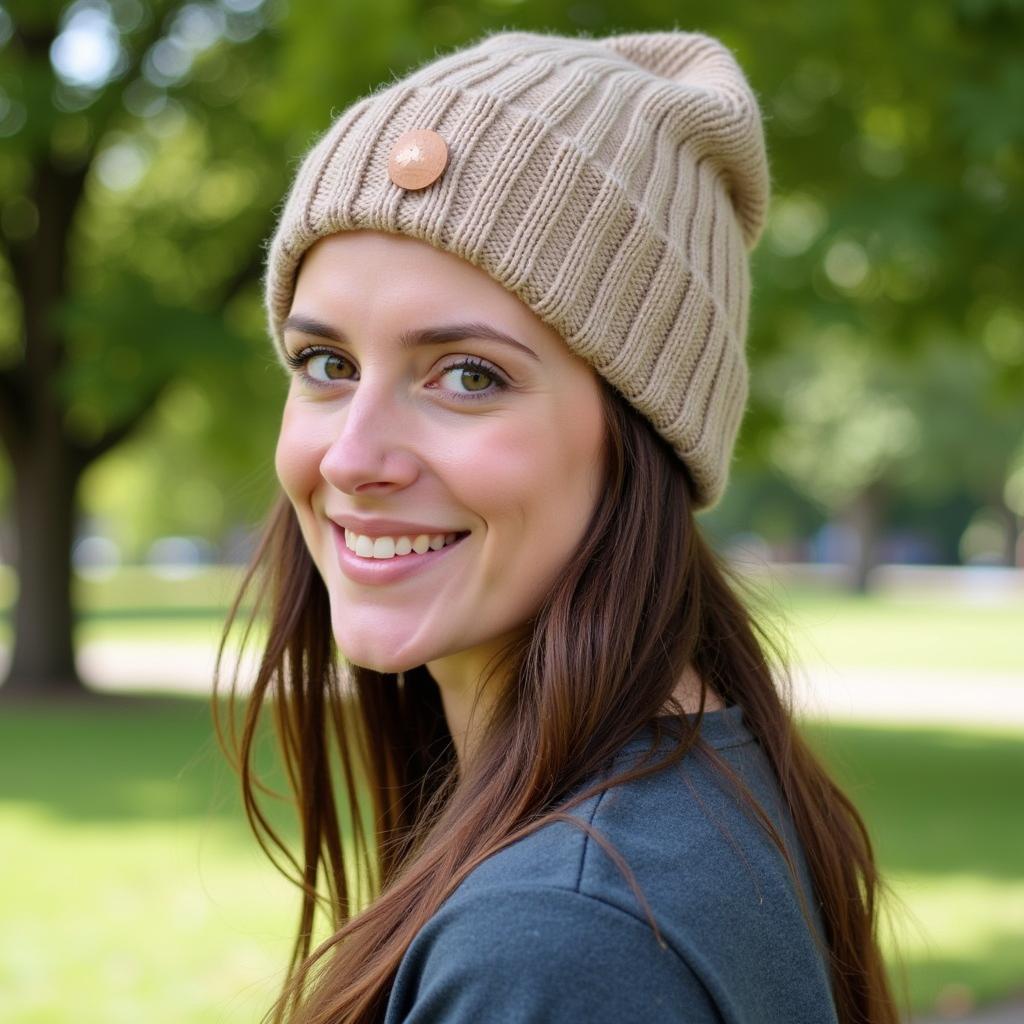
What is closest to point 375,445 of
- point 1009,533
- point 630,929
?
point 630,929

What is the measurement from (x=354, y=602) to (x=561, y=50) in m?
0.93

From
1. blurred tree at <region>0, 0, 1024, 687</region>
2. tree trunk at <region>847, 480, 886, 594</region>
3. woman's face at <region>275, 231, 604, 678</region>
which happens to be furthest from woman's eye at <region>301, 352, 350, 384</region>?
tree trunk at <region>847, 480, 886, 594</region>

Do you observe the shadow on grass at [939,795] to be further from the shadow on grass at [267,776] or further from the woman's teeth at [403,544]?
the woman's teeth at [403,544]

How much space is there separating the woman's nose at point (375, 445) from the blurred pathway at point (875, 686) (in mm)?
11887

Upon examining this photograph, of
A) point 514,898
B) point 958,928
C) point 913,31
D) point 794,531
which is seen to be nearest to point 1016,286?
point 913,31

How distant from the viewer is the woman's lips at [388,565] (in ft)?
6.32

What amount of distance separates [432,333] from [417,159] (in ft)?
0.94

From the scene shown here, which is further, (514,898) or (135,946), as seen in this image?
(135,946)

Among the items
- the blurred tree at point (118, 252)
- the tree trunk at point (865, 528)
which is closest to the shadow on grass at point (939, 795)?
the blurred tree at point (118, 252)

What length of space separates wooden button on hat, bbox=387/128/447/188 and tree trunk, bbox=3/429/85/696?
15000 millimetres

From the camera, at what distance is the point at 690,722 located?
1.82 m

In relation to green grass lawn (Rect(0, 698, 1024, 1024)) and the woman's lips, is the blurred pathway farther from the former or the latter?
the woman's lips

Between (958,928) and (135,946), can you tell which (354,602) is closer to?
(135,946)

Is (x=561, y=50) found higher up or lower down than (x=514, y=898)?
higher up
